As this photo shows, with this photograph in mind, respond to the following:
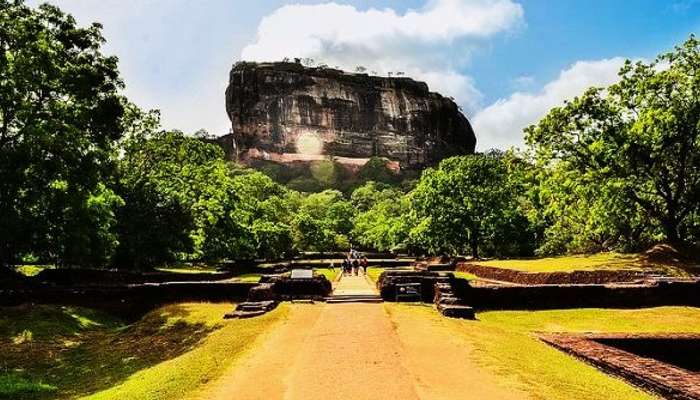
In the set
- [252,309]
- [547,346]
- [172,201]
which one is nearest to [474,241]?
[172,201]

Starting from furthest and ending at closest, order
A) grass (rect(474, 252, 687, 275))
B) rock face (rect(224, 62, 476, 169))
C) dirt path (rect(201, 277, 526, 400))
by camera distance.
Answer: rock face (rect(224, 62, 476, 169))
grass (rect(474, 252, 687, 275))
dirt path (rect(201, 277, 526, 400))

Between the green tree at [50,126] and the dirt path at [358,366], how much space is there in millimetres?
9418

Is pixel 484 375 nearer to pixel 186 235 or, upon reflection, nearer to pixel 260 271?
pixel 186 235

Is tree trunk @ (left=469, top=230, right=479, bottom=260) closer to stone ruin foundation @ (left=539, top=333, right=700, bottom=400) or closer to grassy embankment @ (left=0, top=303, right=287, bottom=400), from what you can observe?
grassy embankment @ (left=0, top=303, right=287, bottom=400)

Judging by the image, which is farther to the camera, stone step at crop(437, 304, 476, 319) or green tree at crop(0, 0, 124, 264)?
green tree at crop(0, 0, 124, 264)

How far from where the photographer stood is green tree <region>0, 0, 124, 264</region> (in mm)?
17531

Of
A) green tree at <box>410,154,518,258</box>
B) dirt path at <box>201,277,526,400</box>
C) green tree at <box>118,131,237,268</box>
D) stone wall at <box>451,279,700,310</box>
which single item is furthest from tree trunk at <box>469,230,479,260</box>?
dirt path at <box>201,277,526,400</box>

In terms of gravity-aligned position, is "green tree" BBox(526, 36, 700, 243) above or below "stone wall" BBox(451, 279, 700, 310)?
above

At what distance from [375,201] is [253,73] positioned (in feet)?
198

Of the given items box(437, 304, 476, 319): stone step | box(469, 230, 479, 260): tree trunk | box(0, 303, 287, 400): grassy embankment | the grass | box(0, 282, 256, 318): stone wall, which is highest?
box(469, 230, 479, 260): tree trunk

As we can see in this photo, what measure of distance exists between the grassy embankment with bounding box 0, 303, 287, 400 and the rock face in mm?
126549

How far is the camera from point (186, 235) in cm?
3134

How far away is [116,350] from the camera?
13891 mm

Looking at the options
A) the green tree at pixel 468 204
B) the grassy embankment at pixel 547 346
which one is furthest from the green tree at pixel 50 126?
the green tree at pixel 468 204
